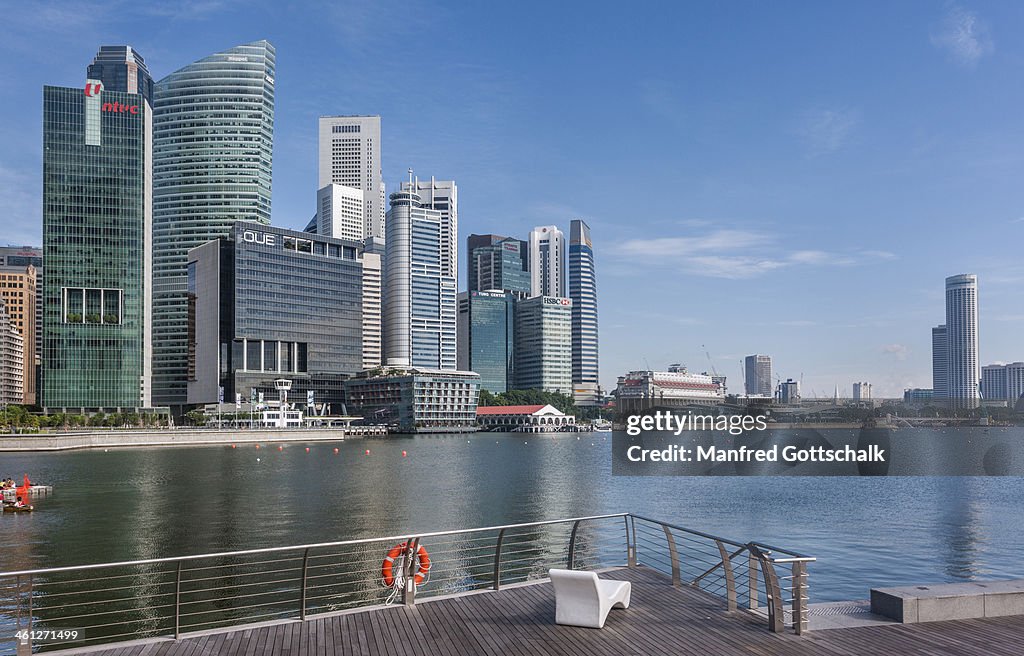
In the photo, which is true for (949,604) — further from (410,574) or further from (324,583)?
(324,583)

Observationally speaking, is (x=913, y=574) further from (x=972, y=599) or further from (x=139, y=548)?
(x=139, y=548)

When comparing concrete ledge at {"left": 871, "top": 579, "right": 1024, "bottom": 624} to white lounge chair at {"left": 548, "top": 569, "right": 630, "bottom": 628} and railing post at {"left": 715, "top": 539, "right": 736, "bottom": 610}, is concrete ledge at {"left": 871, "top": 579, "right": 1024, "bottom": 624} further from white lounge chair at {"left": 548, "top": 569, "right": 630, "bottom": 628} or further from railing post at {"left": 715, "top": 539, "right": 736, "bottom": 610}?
white lounge chair at {"left": 548, "top": 569, "right": 630, "bottom": 628}

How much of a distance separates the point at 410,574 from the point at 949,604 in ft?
33.3

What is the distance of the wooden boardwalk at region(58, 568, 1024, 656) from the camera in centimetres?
1348

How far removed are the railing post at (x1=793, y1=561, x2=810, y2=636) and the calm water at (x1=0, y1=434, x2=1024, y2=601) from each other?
19118mm

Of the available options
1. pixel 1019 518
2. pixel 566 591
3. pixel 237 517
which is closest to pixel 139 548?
pixel 237 517

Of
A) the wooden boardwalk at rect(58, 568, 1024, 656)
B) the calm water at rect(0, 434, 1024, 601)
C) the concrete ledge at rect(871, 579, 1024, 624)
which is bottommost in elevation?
the calm water at rect(0, 434, 1024, 601)

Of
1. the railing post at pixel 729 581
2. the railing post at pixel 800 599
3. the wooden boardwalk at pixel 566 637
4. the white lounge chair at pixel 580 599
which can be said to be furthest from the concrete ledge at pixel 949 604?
the white lounge chair at pixel 580 599

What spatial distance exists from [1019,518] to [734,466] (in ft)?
180

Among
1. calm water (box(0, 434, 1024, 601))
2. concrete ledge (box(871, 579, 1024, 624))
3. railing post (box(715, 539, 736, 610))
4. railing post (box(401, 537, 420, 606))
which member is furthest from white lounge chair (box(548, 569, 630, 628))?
calm water (box(0, 434, 1024, 601))

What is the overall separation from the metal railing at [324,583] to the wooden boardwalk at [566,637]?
658mm

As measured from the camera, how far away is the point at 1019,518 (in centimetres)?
5488

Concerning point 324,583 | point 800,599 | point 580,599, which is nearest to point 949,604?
point 800,599

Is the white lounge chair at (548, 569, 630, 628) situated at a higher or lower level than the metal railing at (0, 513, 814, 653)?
higher
